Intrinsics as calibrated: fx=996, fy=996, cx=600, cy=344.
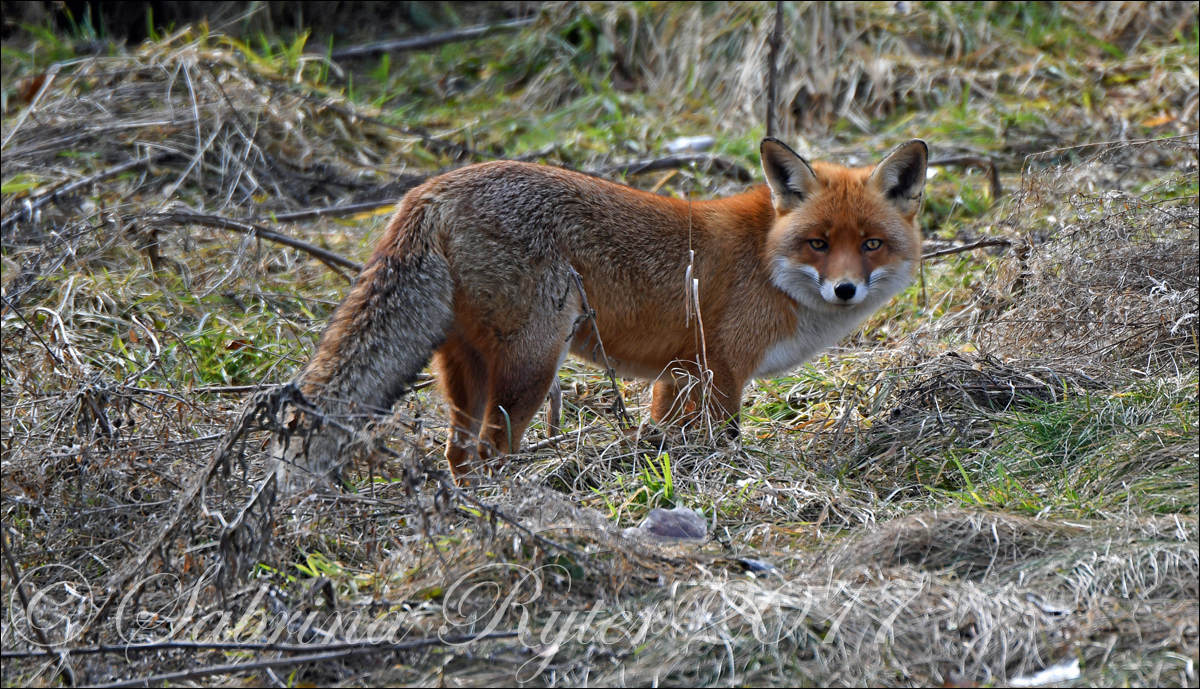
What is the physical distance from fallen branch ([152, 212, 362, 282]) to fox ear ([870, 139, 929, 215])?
284 cm

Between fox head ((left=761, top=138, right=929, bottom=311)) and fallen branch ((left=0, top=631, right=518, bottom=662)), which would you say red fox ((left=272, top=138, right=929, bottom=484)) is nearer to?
fox head ((left=761, top=138, right=929, bottom=311))

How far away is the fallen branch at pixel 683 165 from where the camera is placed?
726 cm

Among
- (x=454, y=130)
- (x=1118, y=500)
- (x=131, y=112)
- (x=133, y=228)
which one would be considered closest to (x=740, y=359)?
(x=1118, y=500)

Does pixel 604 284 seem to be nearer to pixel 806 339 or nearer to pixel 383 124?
pixel 806 339

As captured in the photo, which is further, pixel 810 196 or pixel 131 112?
pixel 131 112

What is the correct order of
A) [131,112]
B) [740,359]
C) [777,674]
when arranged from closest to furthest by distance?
[777,674], [740,359], [131,112]

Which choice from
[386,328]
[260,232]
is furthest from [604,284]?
[260,232]

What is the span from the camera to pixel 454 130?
27.3 feet

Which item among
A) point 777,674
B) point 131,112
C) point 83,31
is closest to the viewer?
point 777,674

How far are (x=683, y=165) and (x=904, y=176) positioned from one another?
308 cm

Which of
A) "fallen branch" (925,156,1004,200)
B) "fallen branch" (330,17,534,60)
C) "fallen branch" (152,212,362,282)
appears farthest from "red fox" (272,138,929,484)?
"fallen branch" (330,17,534,60)

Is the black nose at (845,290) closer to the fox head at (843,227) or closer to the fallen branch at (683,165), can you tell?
the fox head at (843,227)

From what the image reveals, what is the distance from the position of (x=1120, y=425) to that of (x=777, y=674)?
1.97 m

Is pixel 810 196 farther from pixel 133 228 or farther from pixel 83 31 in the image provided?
pixel 83 31
